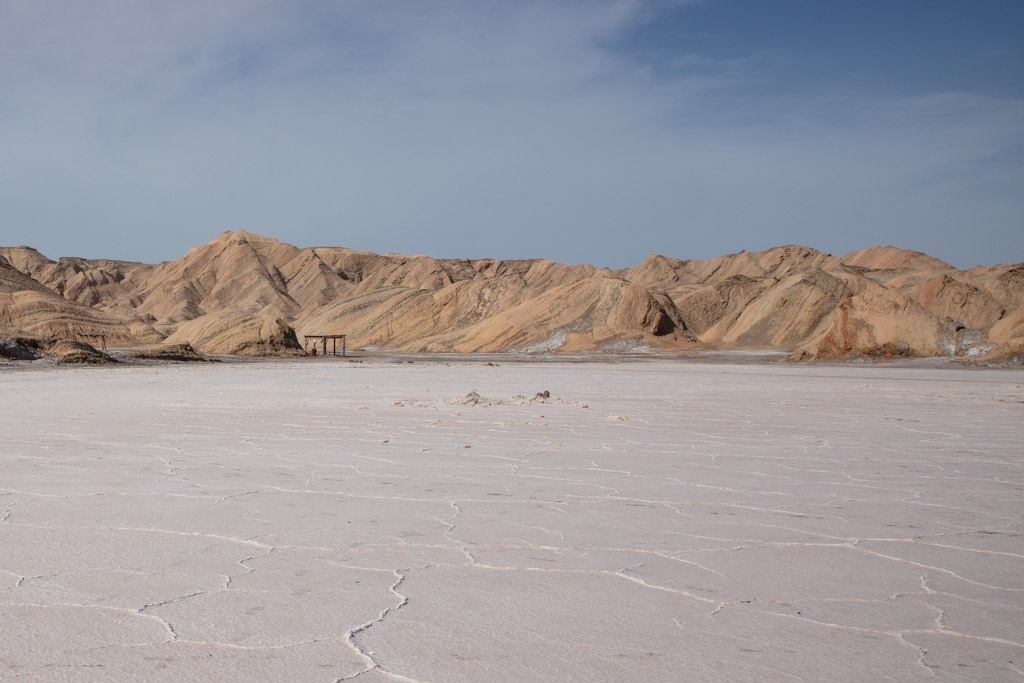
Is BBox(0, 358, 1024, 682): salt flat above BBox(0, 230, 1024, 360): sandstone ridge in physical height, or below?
below

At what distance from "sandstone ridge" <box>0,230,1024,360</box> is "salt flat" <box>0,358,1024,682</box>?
2819 centimetres

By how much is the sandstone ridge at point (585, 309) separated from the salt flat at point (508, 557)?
92.5 ft

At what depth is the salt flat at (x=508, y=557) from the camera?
2578 millimetres

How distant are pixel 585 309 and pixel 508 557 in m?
51.3

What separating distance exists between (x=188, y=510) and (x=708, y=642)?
9.49ft

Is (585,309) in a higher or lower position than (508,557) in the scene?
higher

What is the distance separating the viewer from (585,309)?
2153 inches

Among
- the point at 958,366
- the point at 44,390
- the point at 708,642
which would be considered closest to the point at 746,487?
the point at 708,642

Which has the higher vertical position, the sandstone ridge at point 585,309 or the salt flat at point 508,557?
the sandstone ridge at point 585,309

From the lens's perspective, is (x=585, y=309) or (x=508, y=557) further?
(x=585, y=309)

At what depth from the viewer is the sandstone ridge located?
36.8m

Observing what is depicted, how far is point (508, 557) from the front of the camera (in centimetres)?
369

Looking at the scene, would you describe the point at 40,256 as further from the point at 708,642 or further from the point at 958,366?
the point at 708,642

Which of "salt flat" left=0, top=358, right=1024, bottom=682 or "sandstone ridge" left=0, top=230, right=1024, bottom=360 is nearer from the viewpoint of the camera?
"salt flat" left=0, top=358, right=1024, bottom=682
